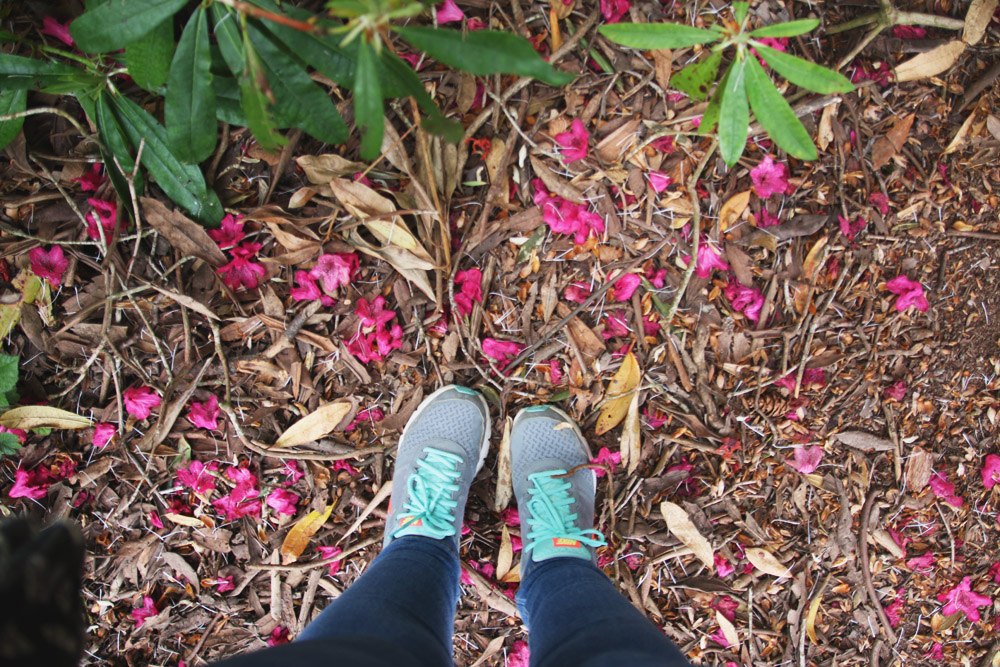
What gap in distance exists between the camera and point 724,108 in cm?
111

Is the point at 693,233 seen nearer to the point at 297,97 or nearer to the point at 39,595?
the point at 297,97

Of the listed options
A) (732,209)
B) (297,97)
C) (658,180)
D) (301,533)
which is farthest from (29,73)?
(732,209)

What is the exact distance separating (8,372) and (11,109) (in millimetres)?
677

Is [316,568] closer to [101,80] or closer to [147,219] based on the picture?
[147,219]

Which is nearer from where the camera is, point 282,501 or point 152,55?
point 152,55

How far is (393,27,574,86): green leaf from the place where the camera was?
0.85 metres

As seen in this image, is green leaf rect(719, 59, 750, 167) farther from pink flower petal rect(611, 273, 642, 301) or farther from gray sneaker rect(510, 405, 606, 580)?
gray sneaker rect(510, 405, 606, 580)

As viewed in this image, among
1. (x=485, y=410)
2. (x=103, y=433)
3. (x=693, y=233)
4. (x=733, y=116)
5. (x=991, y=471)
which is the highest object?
(x=733, y=116)

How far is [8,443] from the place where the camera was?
4.73 ft

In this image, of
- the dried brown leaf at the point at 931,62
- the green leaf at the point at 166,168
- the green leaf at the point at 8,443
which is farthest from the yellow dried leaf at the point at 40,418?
the dried brown leaf at the point at 931,62

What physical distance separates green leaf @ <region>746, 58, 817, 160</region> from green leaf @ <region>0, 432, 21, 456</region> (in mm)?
2020

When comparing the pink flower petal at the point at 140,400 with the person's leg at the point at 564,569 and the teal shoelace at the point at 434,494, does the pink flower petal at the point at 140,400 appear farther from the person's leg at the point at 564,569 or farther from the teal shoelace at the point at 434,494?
the person's leg at the point at 564,569

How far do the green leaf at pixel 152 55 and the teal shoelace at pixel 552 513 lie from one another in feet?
4.39

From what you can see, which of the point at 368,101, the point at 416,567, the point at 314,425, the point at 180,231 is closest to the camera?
the point at 368,101
